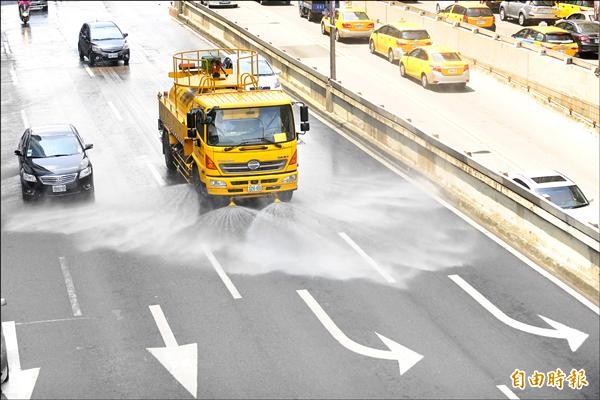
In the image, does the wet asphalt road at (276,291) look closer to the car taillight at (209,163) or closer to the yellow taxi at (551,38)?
the car taillight at (209,163)

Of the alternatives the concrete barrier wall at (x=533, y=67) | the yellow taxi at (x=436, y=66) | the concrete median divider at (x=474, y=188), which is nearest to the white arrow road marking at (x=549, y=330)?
the concrete median divider at (x=474, y=188)

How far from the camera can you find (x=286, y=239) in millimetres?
25359

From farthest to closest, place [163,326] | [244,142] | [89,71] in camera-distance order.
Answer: [89,71] < [244,142] < [163,326]

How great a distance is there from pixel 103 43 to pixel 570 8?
30.1 m

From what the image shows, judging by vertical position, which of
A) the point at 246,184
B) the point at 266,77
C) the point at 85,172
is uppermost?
the point at 266,77

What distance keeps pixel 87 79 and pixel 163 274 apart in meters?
24.2

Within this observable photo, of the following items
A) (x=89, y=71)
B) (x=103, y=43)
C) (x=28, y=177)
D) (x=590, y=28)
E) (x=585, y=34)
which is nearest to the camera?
(x=28, y=177)

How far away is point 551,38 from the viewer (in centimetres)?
5069

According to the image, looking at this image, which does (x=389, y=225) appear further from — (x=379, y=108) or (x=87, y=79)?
(x=87, y=79)

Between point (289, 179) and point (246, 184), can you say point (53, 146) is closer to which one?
point (246, 184)

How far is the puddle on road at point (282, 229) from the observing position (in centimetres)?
2406

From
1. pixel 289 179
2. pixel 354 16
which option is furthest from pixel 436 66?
pixel 289 179

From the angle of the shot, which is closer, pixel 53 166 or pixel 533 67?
pixel 53 166

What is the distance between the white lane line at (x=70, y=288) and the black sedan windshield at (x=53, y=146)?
17.1 feet
